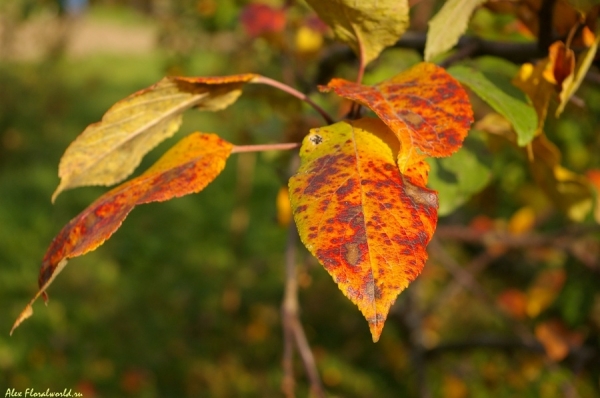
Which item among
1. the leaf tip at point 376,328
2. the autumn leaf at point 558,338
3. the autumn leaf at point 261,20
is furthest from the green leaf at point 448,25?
the autumn leaf at point 558,338

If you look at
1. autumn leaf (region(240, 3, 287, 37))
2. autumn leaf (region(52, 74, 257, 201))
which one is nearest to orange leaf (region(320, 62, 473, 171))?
autumn leaf (region(52, 74, 257, 201))

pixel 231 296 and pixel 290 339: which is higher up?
pixel 290 339

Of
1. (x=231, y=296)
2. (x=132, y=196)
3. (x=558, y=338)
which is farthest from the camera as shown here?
(x=231, y=296)

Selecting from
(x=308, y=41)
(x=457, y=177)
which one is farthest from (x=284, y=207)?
(x=308, y=41)

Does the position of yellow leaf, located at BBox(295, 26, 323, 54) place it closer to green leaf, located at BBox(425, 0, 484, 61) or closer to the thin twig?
the thin twig

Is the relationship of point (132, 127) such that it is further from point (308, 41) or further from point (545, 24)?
point (308, 41)

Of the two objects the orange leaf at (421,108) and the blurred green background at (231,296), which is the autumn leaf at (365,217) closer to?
the orange leaf at (421,108)
